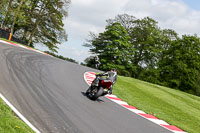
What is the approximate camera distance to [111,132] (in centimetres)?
675

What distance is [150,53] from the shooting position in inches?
2077

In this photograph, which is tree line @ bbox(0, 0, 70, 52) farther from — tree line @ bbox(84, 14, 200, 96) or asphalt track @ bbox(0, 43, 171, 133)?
asphalt track @ bbox(0, 43, 171, 133)

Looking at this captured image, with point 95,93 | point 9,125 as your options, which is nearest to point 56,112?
point 9,125

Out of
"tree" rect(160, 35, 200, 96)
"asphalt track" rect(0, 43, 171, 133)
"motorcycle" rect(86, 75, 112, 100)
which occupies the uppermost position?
"tree" rect(160, 35, 200, 96)

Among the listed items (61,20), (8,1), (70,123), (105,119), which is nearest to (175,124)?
(105,119)

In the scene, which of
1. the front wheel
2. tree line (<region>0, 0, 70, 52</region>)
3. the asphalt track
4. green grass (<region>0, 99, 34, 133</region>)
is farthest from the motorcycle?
tree line (<region>0, 0, 70, 52</region>)

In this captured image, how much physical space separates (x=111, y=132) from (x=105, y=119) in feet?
3.90

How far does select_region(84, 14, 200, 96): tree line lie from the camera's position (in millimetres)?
43594

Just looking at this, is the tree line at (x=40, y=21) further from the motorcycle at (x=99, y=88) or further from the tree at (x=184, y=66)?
the motorcycle at (x=99, y=88)

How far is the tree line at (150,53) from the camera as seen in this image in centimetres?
4359

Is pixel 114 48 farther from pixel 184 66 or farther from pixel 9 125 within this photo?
pixel 9 125

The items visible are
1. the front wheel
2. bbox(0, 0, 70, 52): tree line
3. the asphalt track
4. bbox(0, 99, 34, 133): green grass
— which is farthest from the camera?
bbox(0, 0, 70, 52): tree line

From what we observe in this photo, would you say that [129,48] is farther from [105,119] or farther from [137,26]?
[105,119]

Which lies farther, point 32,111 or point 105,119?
point 105,119
